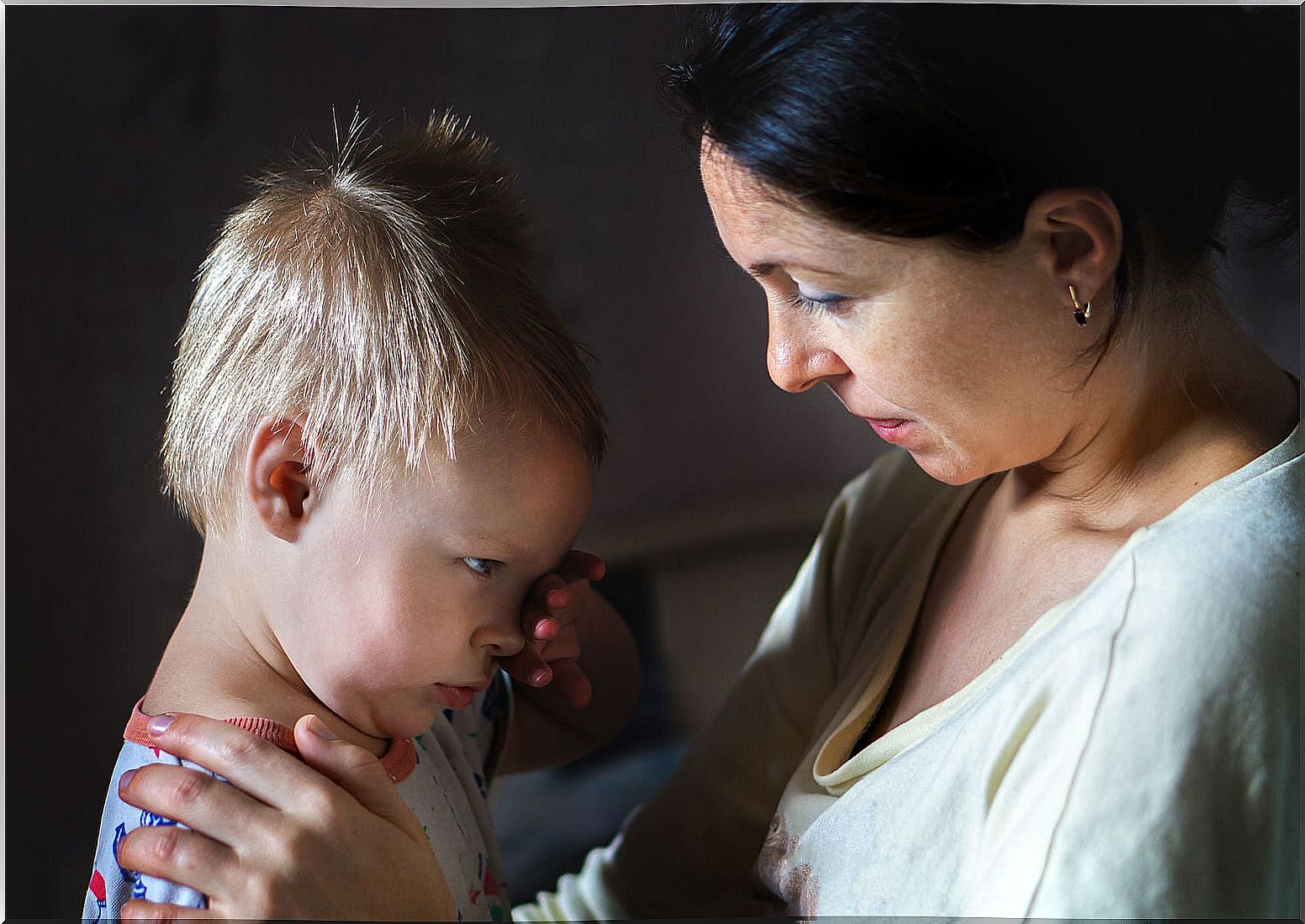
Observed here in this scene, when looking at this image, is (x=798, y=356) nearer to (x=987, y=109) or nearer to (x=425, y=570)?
(x=987, y=109)

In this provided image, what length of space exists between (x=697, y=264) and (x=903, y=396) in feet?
0.67

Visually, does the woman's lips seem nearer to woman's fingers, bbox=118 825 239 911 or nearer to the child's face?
the child's face

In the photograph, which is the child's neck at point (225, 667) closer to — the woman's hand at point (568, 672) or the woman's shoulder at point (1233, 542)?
the woman's hand at point (568, 672)

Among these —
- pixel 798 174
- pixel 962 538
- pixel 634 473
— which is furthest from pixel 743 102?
pixel 962 538

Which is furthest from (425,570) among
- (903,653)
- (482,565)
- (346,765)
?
(903,653)

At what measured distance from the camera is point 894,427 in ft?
2.53

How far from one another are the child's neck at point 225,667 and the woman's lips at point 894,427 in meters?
0.46

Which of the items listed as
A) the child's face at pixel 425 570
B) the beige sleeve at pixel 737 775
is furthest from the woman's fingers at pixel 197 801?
the beige sleeve at pixel 737 775

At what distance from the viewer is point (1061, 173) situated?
0.69m

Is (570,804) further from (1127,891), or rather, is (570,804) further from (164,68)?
(164,68)

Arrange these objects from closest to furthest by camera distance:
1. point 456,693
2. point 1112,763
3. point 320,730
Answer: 1. point 1112,763
2. point 320,730
3. point 456,693

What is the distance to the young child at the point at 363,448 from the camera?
0.75 m

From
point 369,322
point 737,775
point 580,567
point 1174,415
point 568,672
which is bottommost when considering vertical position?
point 737,775

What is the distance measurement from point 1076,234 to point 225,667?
0.67 metres
